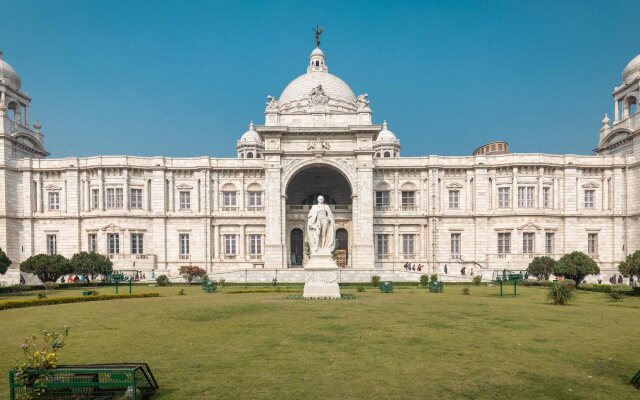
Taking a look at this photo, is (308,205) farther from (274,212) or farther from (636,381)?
(636,381)

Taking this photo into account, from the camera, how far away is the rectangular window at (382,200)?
50.4 meters

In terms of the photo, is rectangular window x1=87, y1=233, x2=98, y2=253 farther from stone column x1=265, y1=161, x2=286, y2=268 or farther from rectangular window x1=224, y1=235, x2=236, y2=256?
stone column x1=265, y1=161, x2=286, y2=268

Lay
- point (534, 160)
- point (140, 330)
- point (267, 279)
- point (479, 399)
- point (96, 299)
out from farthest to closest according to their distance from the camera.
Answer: point (534, 160) < point (267, 279) < point (96, 299) < point (140, 330) < point (479, 399)

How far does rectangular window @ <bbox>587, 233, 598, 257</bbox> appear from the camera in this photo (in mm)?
48219

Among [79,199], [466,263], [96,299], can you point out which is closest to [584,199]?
[466,263]

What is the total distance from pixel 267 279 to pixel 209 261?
1220 cm

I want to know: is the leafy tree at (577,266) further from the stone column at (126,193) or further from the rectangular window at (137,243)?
the stone column at (126,193)

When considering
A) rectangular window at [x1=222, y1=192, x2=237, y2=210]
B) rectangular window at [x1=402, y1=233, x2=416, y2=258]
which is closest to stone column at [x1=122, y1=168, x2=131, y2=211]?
rectangular window at [x1=222, y1=192, x2=237, y2=210]

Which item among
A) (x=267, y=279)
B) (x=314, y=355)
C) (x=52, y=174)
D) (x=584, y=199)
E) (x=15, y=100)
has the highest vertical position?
(x=15, y=100)

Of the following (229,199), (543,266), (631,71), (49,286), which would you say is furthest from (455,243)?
(49,286)

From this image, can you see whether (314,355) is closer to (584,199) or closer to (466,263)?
(466,263)

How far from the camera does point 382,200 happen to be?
166ft

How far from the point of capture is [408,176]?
50.4m

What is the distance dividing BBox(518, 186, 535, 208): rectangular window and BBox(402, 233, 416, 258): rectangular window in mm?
11638
